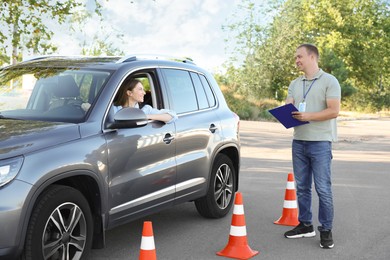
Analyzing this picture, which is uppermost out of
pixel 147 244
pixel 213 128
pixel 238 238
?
pixel 213 128

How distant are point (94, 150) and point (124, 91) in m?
1.08

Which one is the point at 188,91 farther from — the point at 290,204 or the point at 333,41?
the point at 333,41

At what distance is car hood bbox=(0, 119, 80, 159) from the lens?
14.6 feet

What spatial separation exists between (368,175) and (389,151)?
6.07m

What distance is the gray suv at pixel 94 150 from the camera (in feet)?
14.7

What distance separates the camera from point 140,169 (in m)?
5.65

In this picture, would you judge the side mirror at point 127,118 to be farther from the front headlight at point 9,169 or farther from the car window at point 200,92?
the car window at point 200,92

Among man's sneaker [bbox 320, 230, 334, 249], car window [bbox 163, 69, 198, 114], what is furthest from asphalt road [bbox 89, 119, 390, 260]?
car window [bbox 163, 69, 198, 114]

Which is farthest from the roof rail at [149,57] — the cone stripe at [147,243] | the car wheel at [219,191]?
the cone stripe at [147,243]

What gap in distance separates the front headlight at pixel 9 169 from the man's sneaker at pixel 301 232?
11.0ft

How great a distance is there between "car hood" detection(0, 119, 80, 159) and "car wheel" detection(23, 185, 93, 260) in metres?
0.35

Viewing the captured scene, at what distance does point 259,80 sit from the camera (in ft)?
142

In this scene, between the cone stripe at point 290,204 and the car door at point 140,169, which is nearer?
the car door at point 140,169

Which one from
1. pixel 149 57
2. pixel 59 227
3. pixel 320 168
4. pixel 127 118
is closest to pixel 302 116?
pixel 320 168
